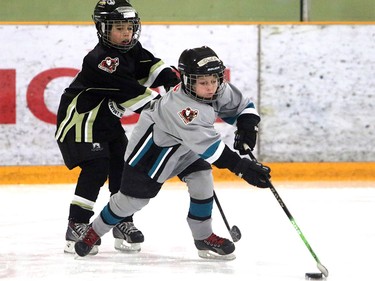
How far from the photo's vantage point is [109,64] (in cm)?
424

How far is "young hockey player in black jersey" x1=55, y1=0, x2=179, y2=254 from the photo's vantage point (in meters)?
4.21

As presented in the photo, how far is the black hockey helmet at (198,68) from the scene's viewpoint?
12.0 ft

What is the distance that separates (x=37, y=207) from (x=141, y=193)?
179 centimetres

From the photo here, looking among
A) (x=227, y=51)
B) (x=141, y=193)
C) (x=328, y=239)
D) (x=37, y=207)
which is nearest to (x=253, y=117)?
(x=141, y=193)

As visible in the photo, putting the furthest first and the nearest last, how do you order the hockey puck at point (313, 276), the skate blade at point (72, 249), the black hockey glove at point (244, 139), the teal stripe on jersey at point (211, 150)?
the skate blade at point (72, 249) → the black hockey glove at point (244, 139) → the teal stripe on jersey at point (211, 150) → the hockey puck at point (313, 276)

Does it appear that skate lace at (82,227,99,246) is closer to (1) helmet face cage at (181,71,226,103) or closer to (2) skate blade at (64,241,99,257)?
(2) skate blade at (64,241,99,257)

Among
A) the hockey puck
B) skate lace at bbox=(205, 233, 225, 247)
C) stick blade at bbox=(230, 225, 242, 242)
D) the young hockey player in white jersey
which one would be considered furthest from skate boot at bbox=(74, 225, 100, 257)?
the hockey puck

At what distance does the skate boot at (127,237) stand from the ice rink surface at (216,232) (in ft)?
0.13

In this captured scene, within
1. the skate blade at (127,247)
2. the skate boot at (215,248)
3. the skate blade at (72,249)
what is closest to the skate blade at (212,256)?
the skate boot at (215,248)

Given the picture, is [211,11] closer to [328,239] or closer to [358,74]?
[358,74]

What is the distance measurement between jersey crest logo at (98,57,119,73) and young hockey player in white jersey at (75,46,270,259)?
0.92 ft

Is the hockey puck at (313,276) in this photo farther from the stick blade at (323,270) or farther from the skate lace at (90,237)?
the skate lace at (90,237)

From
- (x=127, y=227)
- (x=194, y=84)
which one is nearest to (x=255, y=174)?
(x=194, y=84)

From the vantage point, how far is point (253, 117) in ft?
12.7
